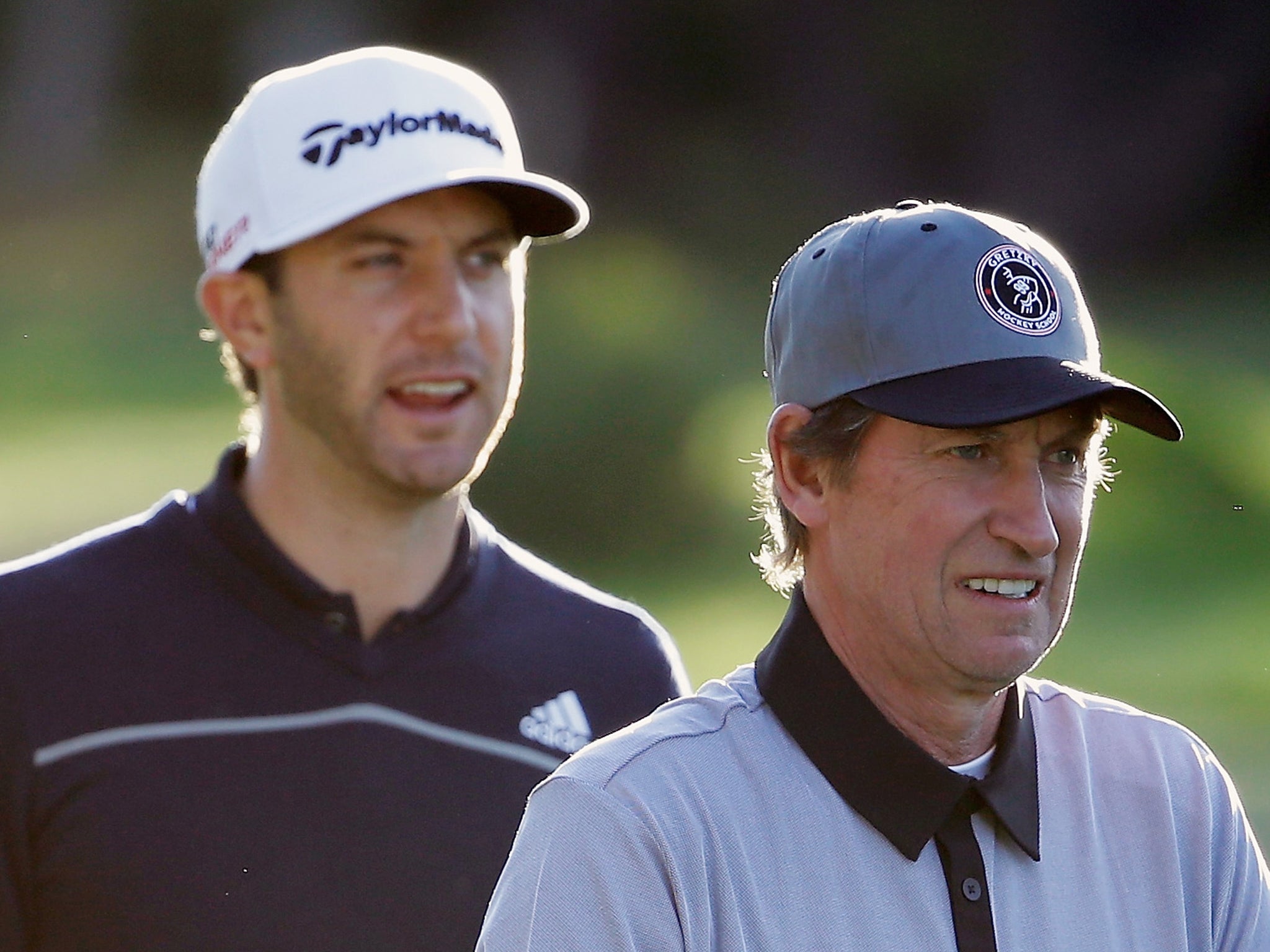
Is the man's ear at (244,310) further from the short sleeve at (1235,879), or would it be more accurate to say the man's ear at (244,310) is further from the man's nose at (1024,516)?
the short sleeve at (1235,879)

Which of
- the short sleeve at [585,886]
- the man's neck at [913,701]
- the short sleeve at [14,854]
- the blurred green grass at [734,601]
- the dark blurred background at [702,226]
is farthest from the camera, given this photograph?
the dark blurred background at [702,226]

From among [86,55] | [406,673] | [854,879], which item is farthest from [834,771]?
[86,55]

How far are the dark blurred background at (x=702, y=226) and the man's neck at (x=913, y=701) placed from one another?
6.96m

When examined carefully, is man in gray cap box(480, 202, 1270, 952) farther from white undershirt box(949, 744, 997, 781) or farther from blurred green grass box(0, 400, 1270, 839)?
blurred green grass box(0, 400, 1270, 839)

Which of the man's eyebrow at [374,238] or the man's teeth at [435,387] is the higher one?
the man's eyebrow at [374,238]

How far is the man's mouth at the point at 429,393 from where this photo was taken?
7.09 feet

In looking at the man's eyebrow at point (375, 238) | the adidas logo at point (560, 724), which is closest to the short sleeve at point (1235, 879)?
the adidas logo at point (560, 724)

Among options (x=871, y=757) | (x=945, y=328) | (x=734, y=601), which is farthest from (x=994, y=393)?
(x=734, y=601)

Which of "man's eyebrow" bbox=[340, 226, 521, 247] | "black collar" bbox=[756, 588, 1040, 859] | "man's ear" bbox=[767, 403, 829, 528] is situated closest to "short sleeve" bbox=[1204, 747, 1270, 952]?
"black collar" bbox=[756, 588, 1040, 859]

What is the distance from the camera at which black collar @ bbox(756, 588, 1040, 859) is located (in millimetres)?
1486

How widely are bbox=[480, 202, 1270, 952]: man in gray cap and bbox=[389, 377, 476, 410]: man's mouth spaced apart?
606 millimetres

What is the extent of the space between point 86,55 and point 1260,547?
26.9 ft

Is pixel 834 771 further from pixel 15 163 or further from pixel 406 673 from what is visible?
pixel 15 163

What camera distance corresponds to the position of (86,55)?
12.1 metres
